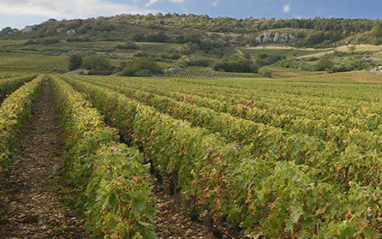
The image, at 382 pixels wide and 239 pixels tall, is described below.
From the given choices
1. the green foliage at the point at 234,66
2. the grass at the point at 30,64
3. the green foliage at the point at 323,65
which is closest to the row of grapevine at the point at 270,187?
the grass at the point at 30,64

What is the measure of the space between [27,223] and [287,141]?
6322mm

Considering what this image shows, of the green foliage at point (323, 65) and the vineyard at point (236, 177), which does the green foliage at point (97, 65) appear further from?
the vineyard at point (236, 177)

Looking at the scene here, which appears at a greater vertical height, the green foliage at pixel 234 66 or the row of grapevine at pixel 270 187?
the green foliage at pixel 234 66

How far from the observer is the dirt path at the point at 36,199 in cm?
610

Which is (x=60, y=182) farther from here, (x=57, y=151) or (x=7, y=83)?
(x=7, y=83)

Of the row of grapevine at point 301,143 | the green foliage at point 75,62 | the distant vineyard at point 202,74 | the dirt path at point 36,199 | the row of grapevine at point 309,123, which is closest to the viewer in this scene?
the dirt path at point 36,199

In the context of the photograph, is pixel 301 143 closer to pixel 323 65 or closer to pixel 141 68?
pixel 141 68

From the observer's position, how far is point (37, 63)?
3910 inches

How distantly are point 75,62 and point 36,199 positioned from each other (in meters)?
101

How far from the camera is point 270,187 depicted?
15.0 feet

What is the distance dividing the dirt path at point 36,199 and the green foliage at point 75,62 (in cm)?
9338

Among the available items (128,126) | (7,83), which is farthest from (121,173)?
(7,83)

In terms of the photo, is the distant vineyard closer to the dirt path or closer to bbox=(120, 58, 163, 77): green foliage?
bbox=(120, 58, 163, 77): green foliage

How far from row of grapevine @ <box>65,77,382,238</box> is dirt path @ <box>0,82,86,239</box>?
274 cm
